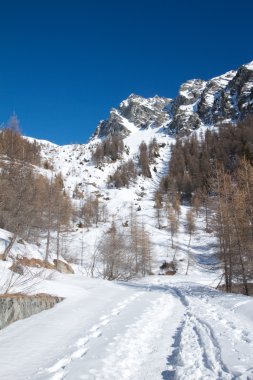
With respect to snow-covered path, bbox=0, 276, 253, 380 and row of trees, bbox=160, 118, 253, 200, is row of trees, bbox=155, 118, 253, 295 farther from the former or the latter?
row of trees, bbox=160, 118, 253, 200

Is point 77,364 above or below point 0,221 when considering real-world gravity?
below

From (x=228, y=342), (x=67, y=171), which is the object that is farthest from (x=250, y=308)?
(x=67, y=171)

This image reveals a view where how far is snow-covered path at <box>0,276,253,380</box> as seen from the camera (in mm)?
5289

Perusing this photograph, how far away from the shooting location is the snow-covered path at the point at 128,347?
529cm

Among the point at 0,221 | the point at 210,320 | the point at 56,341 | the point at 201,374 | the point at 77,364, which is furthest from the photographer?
the point at 0,221

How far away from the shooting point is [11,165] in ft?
64.9

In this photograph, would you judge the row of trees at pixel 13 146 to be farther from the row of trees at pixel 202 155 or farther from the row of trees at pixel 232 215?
the row of trees at pixel 202 155

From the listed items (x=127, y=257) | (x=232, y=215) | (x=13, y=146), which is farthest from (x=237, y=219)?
(x=127, y=257)

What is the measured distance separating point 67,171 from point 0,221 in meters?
96.5

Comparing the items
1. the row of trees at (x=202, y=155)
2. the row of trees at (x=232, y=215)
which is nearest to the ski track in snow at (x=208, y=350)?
the row of trees at (x=232, y=215)

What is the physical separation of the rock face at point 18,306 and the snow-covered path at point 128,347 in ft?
0.79

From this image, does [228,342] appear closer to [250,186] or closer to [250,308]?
[250,308]

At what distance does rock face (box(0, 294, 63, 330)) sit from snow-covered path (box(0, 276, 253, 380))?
0.79 ft

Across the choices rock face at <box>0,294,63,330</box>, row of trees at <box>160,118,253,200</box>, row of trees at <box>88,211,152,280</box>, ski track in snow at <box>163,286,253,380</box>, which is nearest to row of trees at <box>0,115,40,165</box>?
rock face at <box>0,294,63,330</box>
